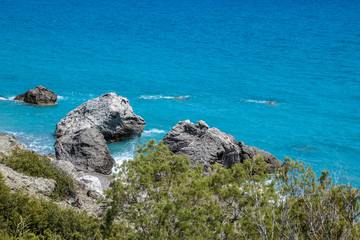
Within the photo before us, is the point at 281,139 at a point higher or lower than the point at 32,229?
higher

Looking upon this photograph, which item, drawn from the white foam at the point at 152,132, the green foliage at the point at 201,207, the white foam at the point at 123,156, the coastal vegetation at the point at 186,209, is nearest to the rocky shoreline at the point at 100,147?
the white foam at the point at 152,132

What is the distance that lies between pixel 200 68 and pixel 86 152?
124 feet

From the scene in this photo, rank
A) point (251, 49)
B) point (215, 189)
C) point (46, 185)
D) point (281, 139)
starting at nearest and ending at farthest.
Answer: point (215, 189), point (46, 185), point (281, 139), point (251, 49)

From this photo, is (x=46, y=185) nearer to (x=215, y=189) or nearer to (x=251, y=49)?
(x=215, y=189)

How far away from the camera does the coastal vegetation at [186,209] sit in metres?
12.2

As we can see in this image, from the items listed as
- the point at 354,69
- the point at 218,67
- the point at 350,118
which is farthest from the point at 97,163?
the point at 354,69

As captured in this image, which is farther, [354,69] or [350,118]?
[354,69]

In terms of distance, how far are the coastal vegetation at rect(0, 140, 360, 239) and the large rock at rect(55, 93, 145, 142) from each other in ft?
55.3

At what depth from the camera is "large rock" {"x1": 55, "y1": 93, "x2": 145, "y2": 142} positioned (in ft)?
109

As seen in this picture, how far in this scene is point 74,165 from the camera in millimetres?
27469

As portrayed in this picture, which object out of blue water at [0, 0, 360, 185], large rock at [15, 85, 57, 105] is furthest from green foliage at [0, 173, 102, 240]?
large rock at [15, 85, 57, 105]

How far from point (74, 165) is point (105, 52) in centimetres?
4485

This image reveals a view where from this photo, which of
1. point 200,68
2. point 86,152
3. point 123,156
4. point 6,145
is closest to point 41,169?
point 86,152

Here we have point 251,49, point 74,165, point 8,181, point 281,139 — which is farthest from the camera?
point 251,49
